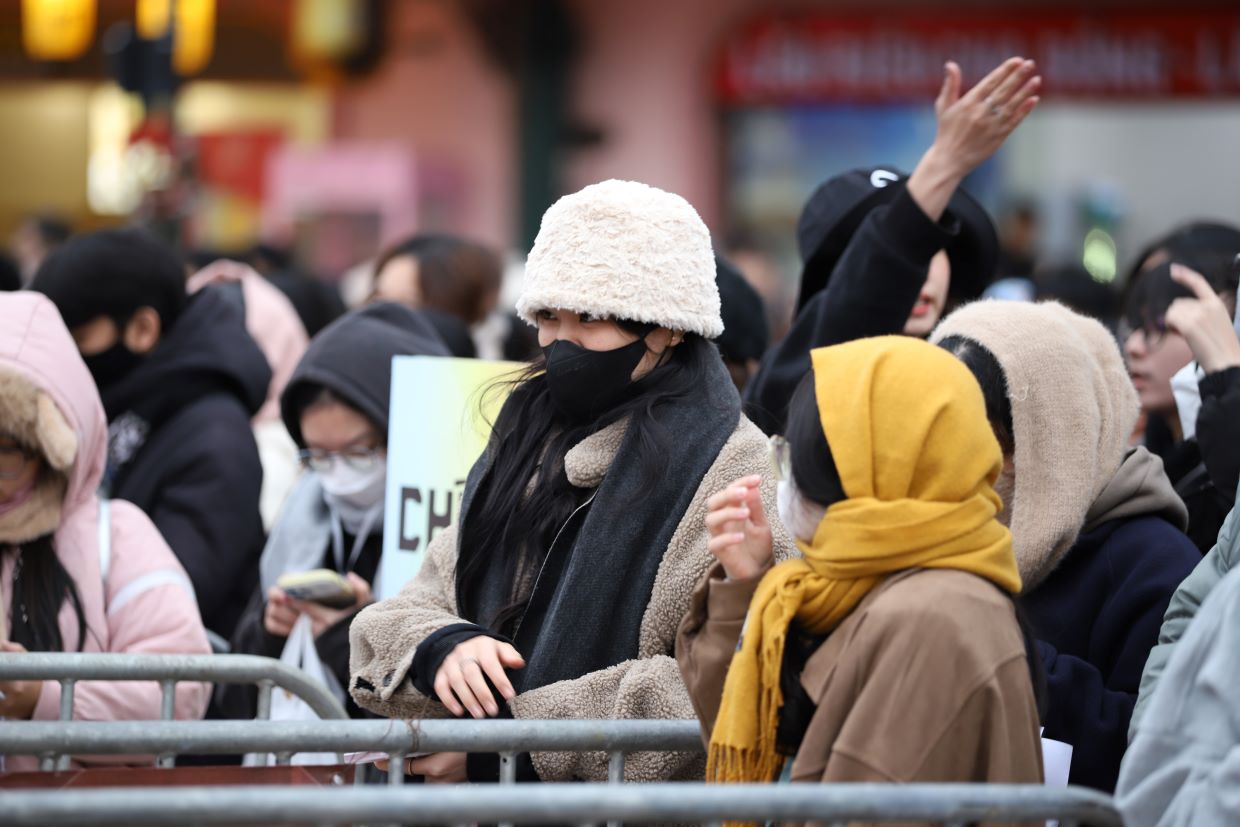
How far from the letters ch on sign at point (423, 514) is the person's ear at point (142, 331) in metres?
1.25

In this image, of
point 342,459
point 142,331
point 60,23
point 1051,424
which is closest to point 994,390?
point 1051,424

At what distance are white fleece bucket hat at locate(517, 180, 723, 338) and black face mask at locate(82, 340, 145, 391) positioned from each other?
193 cm

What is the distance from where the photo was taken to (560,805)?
213 centimetres

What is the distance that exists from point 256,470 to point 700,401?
1908 millimetres

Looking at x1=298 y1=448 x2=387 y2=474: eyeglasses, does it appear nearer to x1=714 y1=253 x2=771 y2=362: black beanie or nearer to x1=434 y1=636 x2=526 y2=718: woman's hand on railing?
x1=714 y1=253 x2=771 y2=362: black beanie

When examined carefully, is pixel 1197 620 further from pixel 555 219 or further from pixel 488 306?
pixel 488 306

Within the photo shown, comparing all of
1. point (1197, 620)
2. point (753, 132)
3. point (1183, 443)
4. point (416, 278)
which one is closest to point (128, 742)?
point (1197, 620)

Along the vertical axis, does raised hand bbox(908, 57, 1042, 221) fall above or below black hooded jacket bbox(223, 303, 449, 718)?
above

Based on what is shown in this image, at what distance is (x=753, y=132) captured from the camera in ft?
52.5

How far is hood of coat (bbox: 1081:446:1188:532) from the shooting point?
3182 mm

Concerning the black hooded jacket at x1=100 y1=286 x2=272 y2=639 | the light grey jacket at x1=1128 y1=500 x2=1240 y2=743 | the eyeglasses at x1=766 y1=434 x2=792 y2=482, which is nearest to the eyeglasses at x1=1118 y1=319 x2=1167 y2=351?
the light grey jacket at x1=1128 y1=500 x2=1240 y2=743

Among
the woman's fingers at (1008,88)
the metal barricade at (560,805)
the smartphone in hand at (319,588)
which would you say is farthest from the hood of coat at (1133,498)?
the smartphone in hand at (319,588)

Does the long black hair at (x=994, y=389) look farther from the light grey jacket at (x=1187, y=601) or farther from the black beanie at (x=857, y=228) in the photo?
the black beanie at (x=857, y=228)

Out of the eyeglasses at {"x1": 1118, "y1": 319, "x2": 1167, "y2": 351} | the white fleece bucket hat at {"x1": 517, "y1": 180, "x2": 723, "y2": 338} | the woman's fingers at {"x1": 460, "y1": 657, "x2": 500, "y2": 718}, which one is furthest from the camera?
the eyeglasses at {"x1": 1118, "y1": 319, "x2": 1167, "y2": 351}
